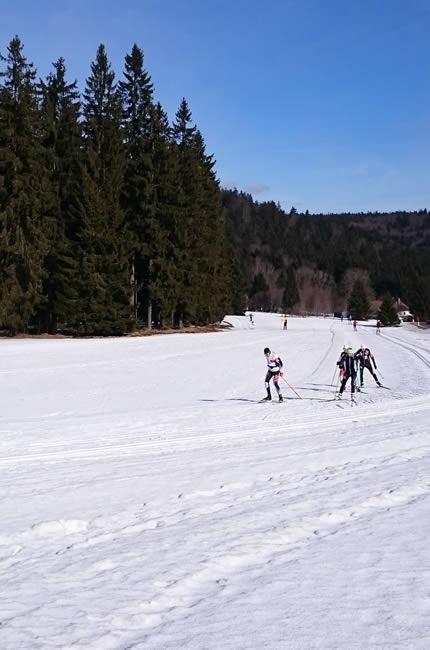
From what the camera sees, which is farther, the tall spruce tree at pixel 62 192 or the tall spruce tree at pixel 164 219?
the tall spruce tree at pixel 164 219

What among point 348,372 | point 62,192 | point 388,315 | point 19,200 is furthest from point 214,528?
point 388,315

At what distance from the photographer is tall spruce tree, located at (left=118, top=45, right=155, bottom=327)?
46.6 m

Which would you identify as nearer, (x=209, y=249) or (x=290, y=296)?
(x=209, y=249)

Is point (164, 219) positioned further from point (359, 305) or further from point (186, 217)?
point (359, 305)

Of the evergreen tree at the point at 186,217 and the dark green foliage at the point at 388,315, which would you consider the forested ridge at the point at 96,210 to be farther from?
the dark green foliage at the point at 388,315

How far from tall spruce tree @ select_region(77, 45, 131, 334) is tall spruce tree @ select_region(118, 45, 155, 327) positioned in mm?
1854

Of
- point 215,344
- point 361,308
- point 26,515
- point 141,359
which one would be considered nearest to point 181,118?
point 215,344

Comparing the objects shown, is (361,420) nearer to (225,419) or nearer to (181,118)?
(225,419)

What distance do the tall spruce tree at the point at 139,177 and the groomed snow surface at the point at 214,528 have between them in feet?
106

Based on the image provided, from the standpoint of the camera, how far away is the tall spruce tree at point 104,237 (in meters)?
41.5

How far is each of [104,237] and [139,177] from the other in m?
7.18

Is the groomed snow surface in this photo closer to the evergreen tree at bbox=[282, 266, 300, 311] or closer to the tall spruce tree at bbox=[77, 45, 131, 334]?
the tall spruce tree at bbox=[77, 45, 131, 334]

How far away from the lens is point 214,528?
6.32 m

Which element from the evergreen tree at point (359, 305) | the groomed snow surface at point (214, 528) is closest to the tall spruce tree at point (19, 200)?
the groomed snow surface at point (214, 528)
